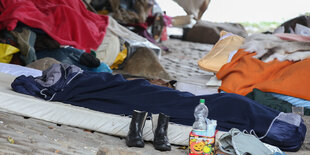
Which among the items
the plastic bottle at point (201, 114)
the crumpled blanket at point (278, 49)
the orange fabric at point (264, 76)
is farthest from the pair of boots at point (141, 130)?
the crumpled blanket at point (278, 49)

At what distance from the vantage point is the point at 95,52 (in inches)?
229

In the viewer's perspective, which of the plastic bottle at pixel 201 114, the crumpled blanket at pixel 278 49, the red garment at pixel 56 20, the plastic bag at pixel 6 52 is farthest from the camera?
the red garment at pixel 56 20

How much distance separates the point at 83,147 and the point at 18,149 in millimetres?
401

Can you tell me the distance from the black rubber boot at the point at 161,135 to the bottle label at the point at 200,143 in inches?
8.9

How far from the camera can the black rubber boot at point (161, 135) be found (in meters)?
2.72

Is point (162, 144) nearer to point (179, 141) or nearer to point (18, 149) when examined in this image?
point (179, 141)

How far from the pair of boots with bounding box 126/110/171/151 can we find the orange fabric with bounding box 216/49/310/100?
1.28 meters

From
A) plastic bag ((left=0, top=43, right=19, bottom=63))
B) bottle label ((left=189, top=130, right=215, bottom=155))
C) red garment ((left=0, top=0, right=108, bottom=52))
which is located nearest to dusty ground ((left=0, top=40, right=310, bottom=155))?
bottle label ((left=189, top=130, right=215, bottom=155))

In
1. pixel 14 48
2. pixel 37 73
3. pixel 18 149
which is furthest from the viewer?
pixel 14 48

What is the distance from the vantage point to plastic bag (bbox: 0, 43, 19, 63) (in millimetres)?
4953

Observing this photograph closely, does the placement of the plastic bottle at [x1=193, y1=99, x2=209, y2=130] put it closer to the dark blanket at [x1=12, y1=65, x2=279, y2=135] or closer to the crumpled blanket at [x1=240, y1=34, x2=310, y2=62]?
the dark blanket at [x1=12, y1=65, x2=279, y2=135]

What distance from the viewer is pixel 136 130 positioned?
2.79 meters

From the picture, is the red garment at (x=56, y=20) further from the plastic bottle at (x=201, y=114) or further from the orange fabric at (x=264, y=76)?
the plastic bottle at (x=201, y=114)

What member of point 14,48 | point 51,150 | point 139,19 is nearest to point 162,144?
point 51,150
